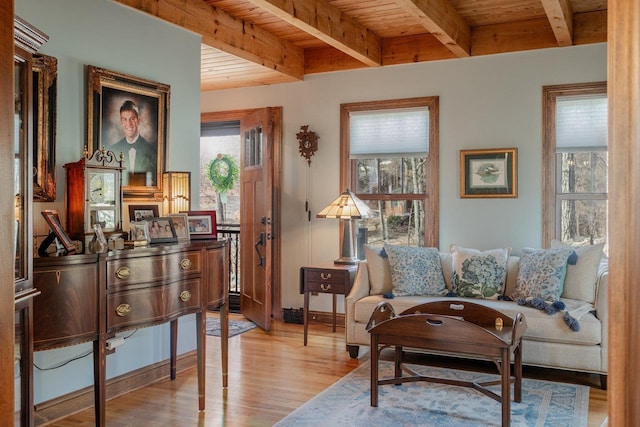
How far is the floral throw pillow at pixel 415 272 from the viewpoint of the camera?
4.62m

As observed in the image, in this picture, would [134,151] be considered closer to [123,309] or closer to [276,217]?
[123,309]

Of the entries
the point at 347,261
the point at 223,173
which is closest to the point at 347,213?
the point at 347,261

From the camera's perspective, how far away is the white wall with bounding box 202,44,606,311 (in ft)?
16.3

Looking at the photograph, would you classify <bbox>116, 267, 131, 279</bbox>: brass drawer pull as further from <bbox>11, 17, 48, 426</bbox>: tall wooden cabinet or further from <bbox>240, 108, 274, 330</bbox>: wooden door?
<bbox>240, 108, 274, 330</bbox>: wooden door

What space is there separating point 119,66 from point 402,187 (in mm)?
2800

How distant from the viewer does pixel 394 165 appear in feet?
18.3

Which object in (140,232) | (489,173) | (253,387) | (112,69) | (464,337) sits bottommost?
(253,387)

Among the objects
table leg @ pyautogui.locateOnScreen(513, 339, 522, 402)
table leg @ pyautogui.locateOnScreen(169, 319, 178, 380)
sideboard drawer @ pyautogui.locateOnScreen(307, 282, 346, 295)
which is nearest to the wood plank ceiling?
sideboard drawer @ pyautogui.locateOnScreen(307, 282, 346, 295)

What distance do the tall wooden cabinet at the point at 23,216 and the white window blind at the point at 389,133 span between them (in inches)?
145

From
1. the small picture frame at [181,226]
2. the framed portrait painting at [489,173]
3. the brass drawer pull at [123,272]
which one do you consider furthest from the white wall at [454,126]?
the brass drawer pull at [123,272]

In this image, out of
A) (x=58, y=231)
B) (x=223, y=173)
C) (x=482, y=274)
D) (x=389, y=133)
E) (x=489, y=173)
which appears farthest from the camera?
(x=223, y=173)

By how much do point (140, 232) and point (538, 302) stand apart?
2.63 meters

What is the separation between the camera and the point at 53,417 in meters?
3.23

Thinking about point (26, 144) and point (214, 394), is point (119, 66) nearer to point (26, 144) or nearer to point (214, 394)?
point (26, 144)
